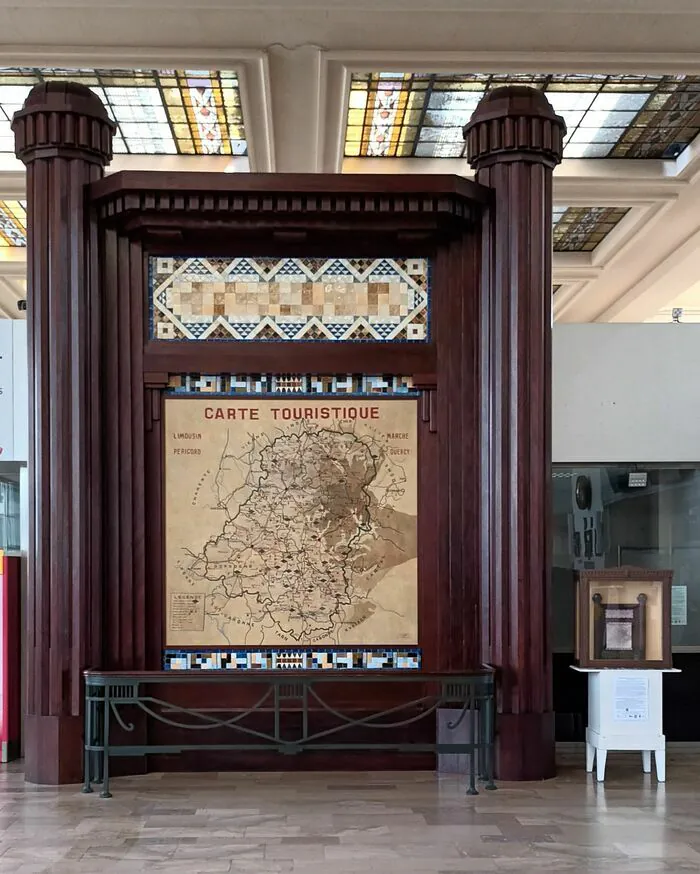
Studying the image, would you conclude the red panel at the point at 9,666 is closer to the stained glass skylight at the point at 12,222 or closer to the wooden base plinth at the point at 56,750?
the wooden base plinth at the point at 56,750

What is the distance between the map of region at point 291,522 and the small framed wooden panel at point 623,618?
1062 millimetres

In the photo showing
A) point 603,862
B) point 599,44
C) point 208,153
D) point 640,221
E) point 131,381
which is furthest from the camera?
point 640,221

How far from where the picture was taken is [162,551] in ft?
20.9

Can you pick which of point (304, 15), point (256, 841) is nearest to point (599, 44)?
point (304, 15)

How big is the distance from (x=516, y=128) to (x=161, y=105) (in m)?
4.96

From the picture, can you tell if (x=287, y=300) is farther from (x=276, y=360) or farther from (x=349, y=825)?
(x=349, y=825)

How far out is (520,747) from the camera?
6039 millimetres

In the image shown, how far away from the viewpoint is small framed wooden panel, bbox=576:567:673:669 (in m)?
6.33

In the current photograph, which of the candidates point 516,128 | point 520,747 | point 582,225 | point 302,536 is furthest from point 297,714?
point 582,225

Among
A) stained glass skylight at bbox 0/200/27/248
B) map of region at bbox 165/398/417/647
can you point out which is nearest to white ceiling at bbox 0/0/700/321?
map of region at bbox 165/398/417/647

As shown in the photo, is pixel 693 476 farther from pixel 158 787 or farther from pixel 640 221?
pixel 640 221

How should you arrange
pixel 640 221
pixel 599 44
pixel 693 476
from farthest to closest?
pixel 640 221, pixel 599 44, pixel 693 476

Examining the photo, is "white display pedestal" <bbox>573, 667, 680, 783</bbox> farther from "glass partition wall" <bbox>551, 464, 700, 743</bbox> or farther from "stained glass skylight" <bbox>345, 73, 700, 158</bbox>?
"stained glass skylight" <bbox>345, 73, 700, 158</bbox>

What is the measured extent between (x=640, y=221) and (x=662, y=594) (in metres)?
7.15
